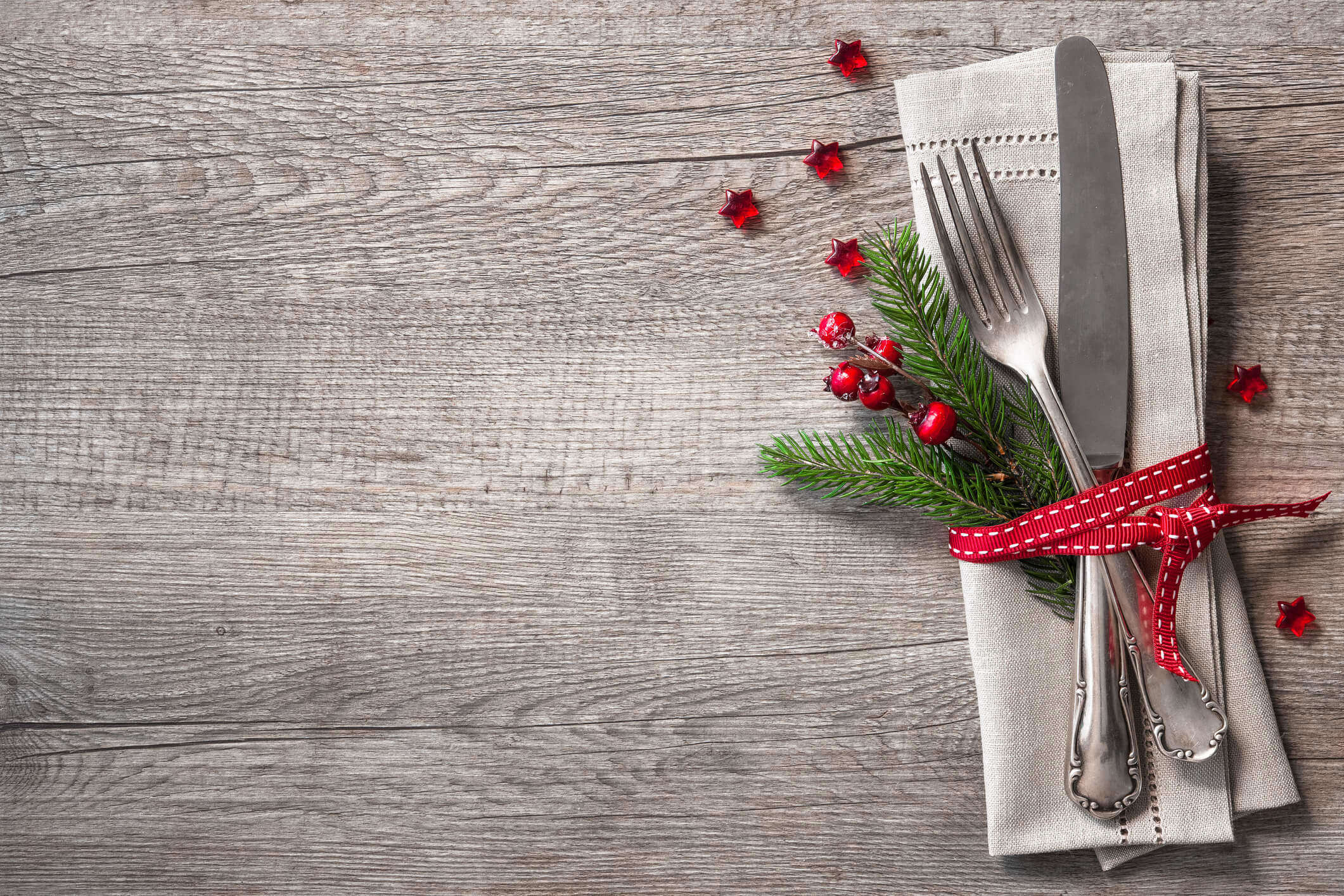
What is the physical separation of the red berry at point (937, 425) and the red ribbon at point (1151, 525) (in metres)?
0.08

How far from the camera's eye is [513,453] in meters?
Answer: 0.75

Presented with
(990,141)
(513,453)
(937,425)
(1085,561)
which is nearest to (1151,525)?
(1085,561)

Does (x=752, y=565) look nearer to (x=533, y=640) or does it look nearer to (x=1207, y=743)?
(x=533, y=640)

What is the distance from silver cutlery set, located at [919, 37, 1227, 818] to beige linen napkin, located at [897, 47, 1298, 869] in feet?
0.06

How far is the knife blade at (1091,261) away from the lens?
654 millimetres

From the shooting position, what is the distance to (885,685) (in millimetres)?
723

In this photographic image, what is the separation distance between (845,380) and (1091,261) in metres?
0.22

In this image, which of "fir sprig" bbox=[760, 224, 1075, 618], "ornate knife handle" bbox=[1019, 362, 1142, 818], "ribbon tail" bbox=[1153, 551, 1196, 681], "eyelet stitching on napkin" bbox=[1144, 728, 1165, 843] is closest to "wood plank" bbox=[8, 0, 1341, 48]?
"fir sprig" bbox=[760, 224, 1075, 618]

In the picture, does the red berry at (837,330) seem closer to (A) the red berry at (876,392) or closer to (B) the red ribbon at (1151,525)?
(A) the red berry at (876,392)

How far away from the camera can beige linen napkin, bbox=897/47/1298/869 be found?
664mm

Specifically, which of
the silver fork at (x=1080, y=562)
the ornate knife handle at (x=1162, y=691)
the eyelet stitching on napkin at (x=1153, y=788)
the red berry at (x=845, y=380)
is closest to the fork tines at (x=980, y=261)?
the silver fork at (x=1080, y=562)

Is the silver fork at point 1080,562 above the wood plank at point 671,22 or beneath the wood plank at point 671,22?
beneath

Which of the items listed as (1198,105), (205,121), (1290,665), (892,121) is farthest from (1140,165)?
(205,121)

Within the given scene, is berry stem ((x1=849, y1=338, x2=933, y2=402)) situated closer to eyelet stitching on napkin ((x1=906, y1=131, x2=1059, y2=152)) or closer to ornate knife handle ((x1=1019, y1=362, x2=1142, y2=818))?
ornate knife handle ((x1=1019, y1=362, x2=1142, y2=818))
